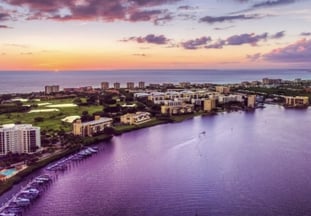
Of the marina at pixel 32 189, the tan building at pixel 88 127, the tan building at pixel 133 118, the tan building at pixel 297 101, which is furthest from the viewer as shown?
the tan building at pixel 297 101

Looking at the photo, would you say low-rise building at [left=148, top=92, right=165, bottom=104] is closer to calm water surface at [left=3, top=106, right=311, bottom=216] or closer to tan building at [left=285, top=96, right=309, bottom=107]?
tan building at [left=285, top=96, right=309, bottom=107]

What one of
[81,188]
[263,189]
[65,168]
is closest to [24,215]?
[81,188]

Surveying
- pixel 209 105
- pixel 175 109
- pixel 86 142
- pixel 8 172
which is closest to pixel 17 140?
pixel 8 172

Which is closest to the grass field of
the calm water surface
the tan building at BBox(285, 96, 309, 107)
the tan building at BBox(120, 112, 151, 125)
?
the tan building at BBox(120, 112, 151, 125)

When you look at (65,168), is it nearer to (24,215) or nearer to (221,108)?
(24,215)

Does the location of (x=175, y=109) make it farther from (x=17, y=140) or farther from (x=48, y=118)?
(x=17, y=140)

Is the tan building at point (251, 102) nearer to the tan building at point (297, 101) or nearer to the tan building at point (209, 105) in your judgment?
the tan building at point (297, 101)

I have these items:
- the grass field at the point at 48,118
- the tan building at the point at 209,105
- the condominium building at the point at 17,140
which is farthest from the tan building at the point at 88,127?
the tan building at the point at 209,105
